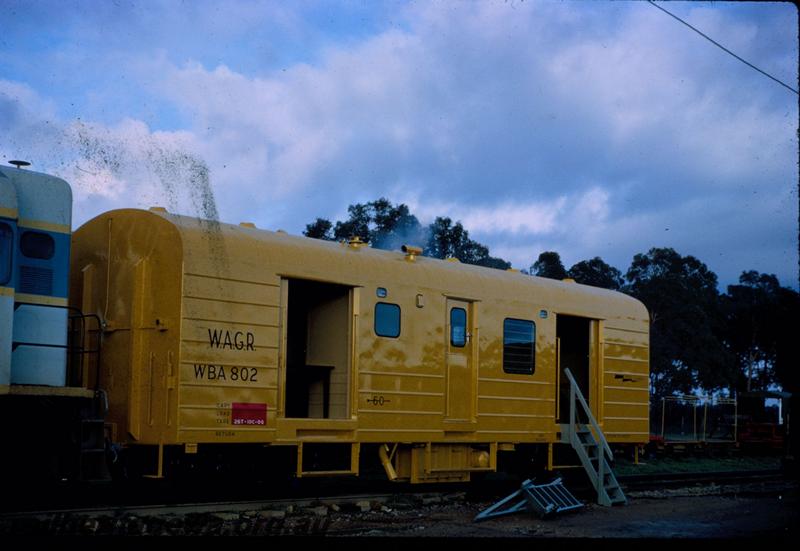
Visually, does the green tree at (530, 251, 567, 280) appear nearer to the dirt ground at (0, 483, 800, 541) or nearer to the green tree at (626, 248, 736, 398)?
the green tree at (626, 248, 736, 398)

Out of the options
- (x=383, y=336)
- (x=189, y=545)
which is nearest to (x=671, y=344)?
(x=383, y=336)

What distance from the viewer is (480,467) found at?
16.9 m

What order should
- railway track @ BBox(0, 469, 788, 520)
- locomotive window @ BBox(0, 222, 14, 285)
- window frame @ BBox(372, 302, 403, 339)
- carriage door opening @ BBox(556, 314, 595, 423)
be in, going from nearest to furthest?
1. locomotive window @ BBox(0, 222, 14, 285)
2. railway track @ BBox(0, 469, 788, 520)
3. window frame @ BBox(372, 302, 403, 339)
4. carriage door opening @ BBox(556, 314, 595, 423)

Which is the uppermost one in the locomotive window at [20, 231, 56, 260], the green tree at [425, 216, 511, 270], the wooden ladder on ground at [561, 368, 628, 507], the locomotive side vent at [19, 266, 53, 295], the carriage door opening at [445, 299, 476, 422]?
the green tree at [425, 216, 511, 270]

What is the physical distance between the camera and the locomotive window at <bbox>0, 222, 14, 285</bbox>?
11352 mm

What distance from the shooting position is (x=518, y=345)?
17.5 m

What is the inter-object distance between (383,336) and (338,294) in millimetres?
952

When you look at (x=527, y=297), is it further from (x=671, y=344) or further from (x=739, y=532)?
(x=671, y=344)

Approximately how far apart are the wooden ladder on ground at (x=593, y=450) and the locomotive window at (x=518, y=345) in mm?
715

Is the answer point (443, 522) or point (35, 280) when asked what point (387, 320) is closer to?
point (443, 522)

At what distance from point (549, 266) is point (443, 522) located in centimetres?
4284

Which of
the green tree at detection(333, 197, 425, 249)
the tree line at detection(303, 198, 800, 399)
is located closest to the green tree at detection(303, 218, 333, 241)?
the green tree at detection(333, 197, 425, 249)

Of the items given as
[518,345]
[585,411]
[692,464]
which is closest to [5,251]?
[518,345]

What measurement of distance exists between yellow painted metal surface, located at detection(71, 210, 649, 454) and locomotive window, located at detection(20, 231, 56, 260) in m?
1.37
